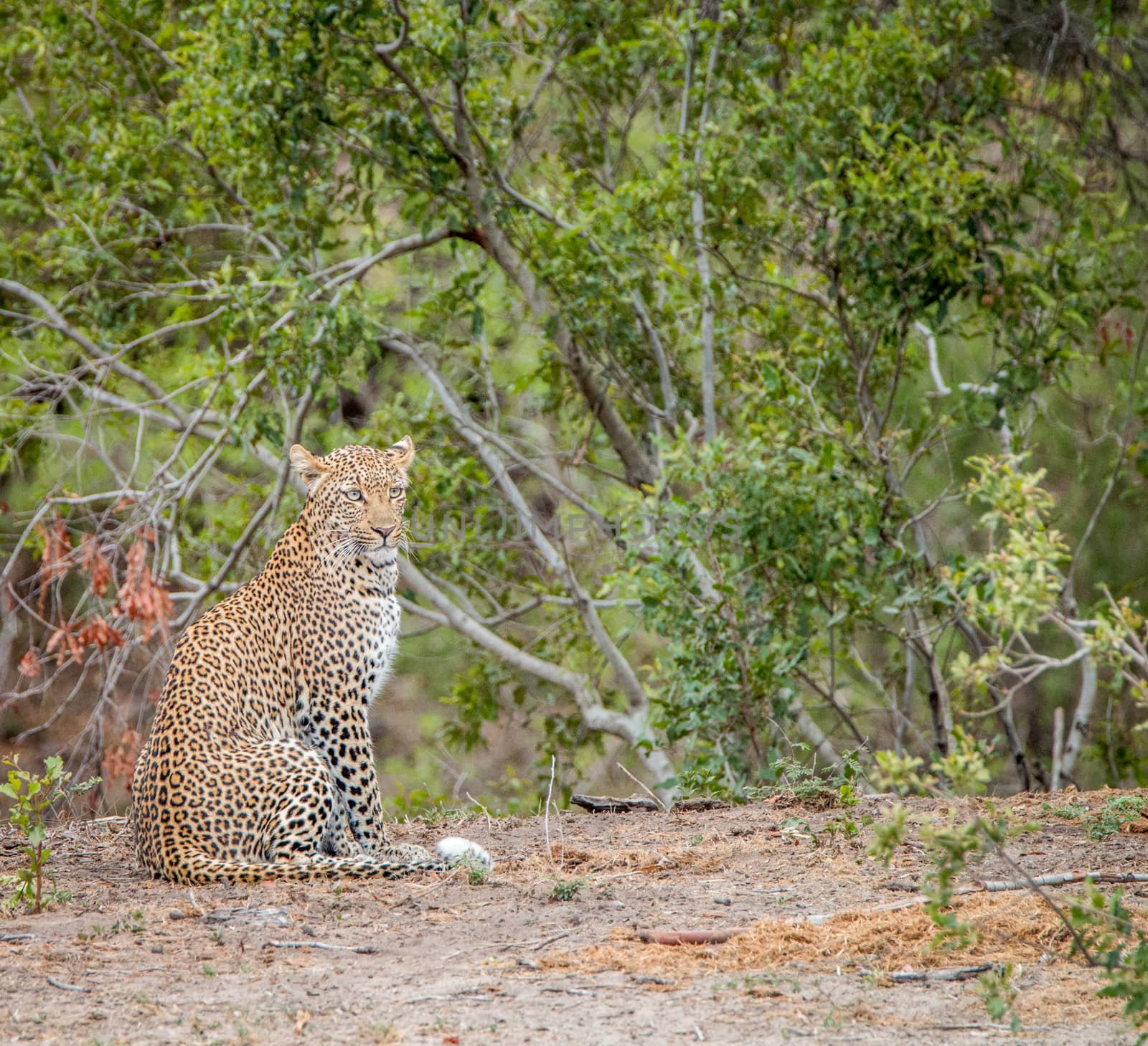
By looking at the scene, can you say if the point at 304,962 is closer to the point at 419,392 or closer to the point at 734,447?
the point at 734,447

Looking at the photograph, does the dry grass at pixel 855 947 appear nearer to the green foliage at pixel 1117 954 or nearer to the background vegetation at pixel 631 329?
the green foliage at pixel 1117 954

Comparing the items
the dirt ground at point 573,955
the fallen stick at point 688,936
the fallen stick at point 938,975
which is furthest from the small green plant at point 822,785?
the fallen stick at point 938,975

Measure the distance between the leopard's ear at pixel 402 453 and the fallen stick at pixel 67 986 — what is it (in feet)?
9.83

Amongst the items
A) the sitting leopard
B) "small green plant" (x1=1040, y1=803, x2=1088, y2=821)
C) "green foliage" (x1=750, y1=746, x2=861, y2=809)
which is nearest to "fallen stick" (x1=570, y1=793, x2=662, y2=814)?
"green foliage" (x1=750, y1=746, x2=861, y2=809)

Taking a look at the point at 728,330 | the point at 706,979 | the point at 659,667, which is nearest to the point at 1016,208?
the point at 728,330

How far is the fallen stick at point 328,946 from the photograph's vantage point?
15.3 ft

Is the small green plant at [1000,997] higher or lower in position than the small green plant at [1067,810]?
higher

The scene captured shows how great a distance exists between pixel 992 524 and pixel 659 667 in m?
4.43

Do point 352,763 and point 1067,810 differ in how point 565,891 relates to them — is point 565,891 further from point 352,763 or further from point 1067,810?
point 1067,810

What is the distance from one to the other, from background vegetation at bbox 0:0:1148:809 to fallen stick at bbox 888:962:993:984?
2526mm

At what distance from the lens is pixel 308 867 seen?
5.53 meters

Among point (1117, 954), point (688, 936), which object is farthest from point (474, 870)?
point (1117, 954)

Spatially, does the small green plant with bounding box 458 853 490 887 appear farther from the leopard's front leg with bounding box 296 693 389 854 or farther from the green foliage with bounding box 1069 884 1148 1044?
the green foliage with bounding box 1069 884 1148 1044

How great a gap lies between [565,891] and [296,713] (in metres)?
1.66
